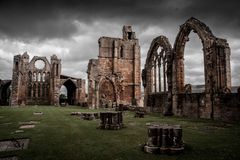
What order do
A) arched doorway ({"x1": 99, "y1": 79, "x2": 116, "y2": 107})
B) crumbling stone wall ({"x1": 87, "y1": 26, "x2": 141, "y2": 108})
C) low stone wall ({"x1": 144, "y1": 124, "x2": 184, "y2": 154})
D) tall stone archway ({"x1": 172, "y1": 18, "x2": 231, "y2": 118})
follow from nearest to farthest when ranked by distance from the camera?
low stone wall ({"x1": 144, "y1": 124, "x2": 184, "y2": 154}) < tall stone archway ({"x1": 172, "y1": 18, "x2": 231, "y2": 118}) < crumbling stone wall ({"x1": 87, "y1": 26, "x2": 141, "y2": 108}) < arched doorway ({"x1": 99, "y1": 79, "x2": 116, "y2": 107})

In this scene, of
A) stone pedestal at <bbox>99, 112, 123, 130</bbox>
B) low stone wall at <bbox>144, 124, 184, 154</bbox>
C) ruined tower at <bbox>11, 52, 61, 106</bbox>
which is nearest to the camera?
low stone wall at <bbox>144, 124, 184, 154</bbox>

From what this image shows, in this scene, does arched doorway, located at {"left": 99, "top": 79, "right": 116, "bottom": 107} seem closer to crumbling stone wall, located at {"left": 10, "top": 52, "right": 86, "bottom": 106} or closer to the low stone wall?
crumbling stone wall, located at {"left": 10, "top": 52, "right": 86, "bottom": 106}

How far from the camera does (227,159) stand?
3.61 metres


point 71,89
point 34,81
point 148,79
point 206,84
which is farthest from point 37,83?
point 206,84

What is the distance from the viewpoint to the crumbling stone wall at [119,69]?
1163 inches

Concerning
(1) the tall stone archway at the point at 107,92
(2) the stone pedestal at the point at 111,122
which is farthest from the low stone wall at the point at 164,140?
(1) the tall stone archway at the point at 107,92

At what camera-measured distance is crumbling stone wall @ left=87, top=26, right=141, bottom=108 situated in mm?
29531

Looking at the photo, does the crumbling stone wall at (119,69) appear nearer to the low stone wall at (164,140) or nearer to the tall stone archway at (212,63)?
the tall stone archway at (212,63)

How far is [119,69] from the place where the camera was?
111ft

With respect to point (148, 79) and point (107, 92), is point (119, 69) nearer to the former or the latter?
point (107, 92)

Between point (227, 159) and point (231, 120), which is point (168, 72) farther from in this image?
point (227, 159)

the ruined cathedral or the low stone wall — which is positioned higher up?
the ruined cathedral

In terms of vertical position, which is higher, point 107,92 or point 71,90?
point 71,90

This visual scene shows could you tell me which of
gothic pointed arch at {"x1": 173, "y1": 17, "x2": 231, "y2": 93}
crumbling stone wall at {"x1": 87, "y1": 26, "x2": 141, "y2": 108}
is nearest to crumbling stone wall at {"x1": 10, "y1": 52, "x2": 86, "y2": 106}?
crumbling stone wall at {"x1": 87, "y1": 26, "x2": 141, "y2": 108}
